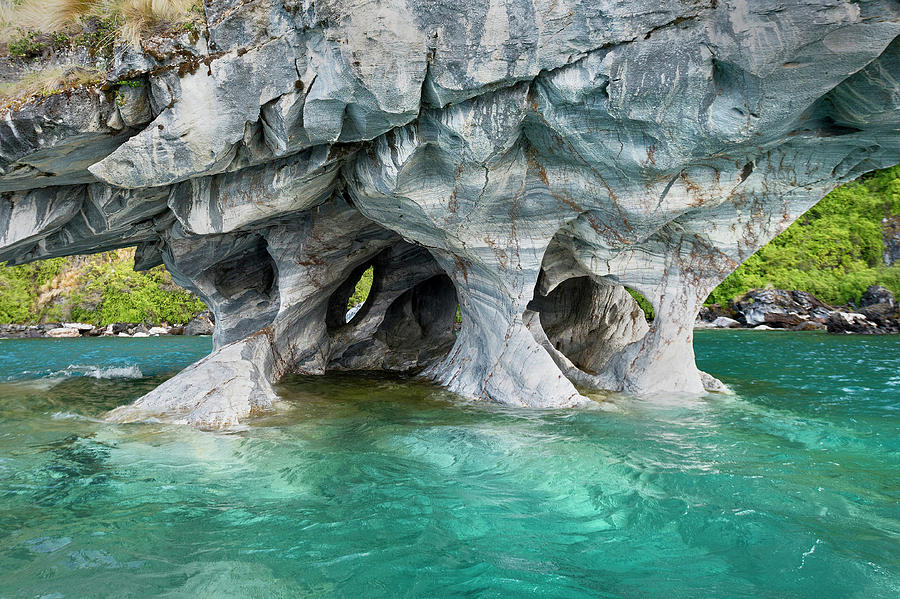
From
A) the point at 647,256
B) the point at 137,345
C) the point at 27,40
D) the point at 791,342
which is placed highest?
the point at 27,40

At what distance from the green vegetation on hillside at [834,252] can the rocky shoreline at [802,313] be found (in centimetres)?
99

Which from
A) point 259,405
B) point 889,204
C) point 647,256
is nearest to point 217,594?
point 259,405

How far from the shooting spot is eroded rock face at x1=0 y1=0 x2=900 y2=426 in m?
7.21

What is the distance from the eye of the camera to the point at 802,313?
110ft

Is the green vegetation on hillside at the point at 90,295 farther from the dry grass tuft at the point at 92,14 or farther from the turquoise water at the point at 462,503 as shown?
the dry grass tuft at the point at 92,14

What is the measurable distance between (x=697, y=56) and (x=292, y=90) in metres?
5.36

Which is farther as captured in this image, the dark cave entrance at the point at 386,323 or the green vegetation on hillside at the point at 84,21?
the dark cave entrance at the point at 386,323

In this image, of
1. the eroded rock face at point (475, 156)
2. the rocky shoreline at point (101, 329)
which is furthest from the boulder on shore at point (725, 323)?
the rocky shoreline at point (101, 329)

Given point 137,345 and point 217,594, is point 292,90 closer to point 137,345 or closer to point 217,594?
point 217,594

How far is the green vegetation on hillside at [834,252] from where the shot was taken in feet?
116

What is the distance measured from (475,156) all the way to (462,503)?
530 centimetres

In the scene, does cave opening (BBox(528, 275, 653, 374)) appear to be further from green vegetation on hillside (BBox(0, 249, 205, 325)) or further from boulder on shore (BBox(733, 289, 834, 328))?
green vegetation on hillside (BBox(0, 249, 205, 325))

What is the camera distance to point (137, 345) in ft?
93.0

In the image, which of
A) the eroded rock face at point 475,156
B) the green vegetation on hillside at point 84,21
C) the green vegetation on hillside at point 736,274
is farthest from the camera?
the green vegetation on hillside at point 736,274
